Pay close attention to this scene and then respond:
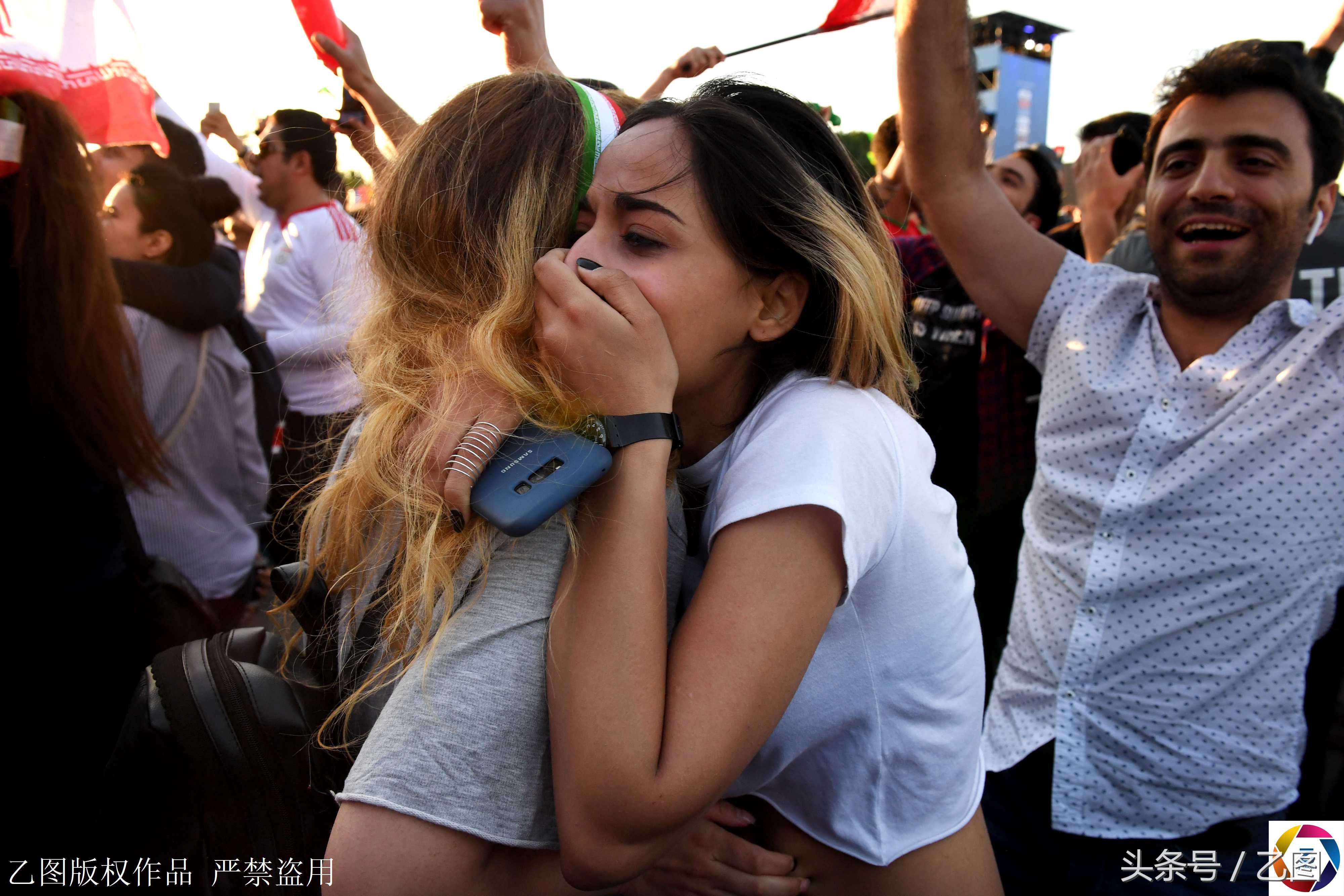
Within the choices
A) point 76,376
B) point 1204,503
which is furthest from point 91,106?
point 1204,503

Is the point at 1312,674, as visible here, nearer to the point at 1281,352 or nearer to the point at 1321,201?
the point at 1281,352

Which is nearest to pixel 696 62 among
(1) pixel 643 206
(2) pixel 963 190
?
(2) pixel 963 190

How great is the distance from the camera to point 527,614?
106 cm

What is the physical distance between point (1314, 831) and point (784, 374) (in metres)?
1.74

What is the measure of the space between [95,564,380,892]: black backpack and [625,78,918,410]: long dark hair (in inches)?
31.1

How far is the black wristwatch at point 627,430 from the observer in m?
1.09

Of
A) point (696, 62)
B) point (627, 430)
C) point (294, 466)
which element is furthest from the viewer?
point (294, 466)

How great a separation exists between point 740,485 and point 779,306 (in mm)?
415

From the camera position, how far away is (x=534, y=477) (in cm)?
103

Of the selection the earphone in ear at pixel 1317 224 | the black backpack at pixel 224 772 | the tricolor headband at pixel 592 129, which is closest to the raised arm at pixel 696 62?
the tricolor headband at pixel 592 129

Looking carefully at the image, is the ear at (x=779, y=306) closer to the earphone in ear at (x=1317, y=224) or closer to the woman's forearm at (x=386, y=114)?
the woman's forearm at (x=386, y=114)

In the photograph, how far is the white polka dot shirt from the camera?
1986 mm

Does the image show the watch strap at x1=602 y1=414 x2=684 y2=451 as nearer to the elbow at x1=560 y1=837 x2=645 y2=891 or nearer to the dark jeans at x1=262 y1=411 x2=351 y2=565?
the elbow at x1=560 y1=837 x2=645 y2=891

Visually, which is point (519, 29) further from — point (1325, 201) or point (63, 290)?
point (1325, 201)
